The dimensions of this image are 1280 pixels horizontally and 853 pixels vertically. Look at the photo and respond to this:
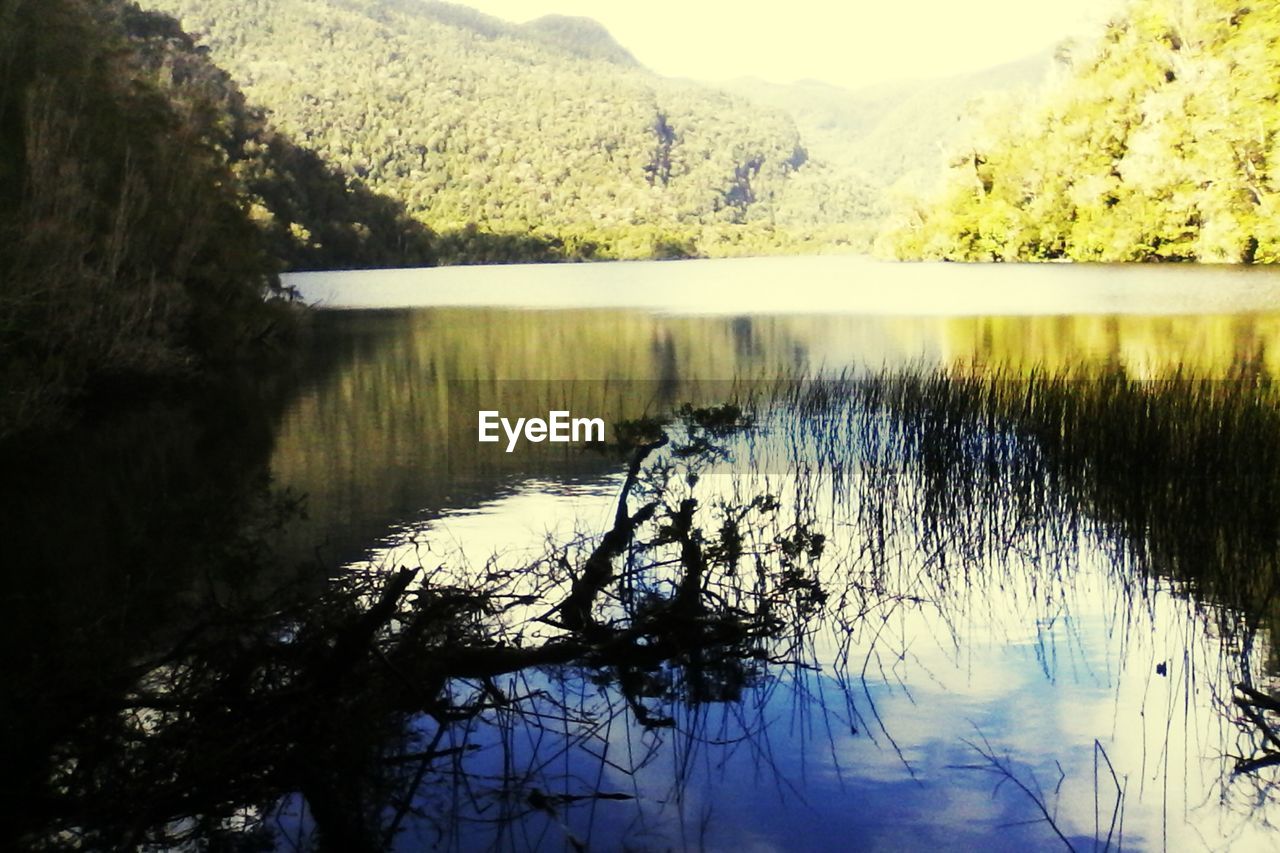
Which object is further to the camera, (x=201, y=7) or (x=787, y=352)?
(x=201, y=7)

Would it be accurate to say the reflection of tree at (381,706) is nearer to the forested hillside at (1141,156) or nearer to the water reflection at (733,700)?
the water reflection at (733,700)

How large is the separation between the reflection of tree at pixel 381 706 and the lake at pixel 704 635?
14mm

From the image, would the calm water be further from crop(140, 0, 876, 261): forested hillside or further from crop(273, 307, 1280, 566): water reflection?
crop(140, 0, 876, 261): forested hillside

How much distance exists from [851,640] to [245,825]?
2650mm

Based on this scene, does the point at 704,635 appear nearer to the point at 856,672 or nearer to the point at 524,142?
the point at 856,672

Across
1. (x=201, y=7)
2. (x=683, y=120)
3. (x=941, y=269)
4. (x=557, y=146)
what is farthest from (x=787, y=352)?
(x=201, y=7)

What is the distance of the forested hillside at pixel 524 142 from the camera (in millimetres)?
93375

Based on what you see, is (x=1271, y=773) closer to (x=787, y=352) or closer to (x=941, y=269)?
(x=787, y=352)

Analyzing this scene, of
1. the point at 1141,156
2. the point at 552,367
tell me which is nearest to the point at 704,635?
the point at 552,367

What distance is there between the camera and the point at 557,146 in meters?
115

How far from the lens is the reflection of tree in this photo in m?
3.18

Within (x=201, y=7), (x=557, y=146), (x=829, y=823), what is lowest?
(x=829, y=823)

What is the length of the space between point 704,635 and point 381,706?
5.45 ft

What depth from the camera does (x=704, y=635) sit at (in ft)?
15.8
